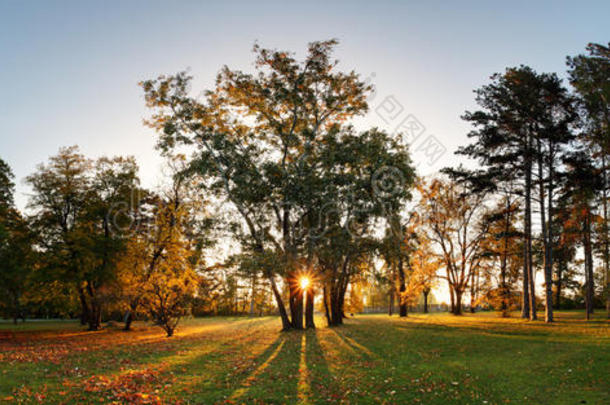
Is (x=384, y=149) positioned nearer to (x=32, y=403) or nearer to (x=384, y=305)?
(x=32, y=403)

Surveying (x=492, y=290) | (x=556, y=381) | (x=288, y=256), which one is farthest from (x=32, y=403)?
(x=492, y=290)

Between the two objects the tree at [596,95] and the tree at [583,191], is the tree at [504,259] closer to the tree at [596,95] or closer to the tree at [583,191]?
the tree at [583,191]

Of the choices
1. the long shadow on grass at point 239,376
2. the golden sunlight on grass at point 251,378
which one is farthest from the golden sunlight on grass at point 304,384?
the golden sunlight on grass at point 251,378

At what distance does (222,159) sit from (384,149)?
1119 cm

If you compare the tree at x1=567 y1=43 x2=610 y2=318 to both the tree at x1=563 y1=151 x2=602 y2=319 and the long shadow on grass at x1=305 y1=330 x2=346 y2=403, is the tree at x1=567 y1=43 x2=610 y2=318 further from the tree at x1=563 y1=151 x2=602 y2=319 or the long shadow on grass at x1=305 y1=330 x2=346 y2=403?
the long shadow on grass at x1=305 y1=330 x2=346 y2=403

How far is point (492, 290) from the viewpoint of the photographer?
34531 mm

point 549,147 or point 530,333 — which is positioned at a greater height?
point 549,147

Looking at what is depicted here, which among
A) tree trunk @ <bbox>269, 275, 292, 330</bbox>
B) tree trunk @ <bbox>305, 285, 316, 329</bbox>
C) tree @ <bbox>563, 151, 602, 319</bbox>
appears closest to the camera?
tree @ <bbox>563, 151, 602, 319</bbox>

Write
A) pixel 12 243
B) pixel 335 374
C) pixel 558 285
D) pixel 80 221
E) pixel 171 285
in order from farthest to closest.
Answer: pixel 558 285 < pixel 80 221 < pixel 12 243 < pixel 171 285 < pixel 335 374

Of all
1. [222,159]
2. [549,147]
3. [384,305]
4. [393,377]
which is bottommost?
[384,305]

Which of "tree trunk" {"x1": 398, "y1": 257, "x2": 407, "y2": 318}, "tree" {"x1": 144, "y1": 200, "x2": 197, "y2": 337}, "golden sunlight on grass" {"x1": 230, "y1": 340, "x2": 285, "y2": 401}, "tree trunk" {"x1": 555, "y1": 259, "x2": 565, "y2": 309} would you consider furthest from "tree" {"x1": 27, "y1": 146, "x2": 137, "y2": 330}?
"tree trunk" {"x1": 555, "y1": 259, "x2": 565, "y2": 309}

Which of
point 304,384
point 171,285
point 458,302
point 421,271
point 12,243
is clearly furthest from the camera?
point 458,302

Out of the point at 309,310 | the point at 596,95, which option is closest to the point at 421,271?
the point at 309,310

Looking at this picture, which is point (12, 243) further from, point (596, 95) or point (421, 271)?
point (596, 95)
